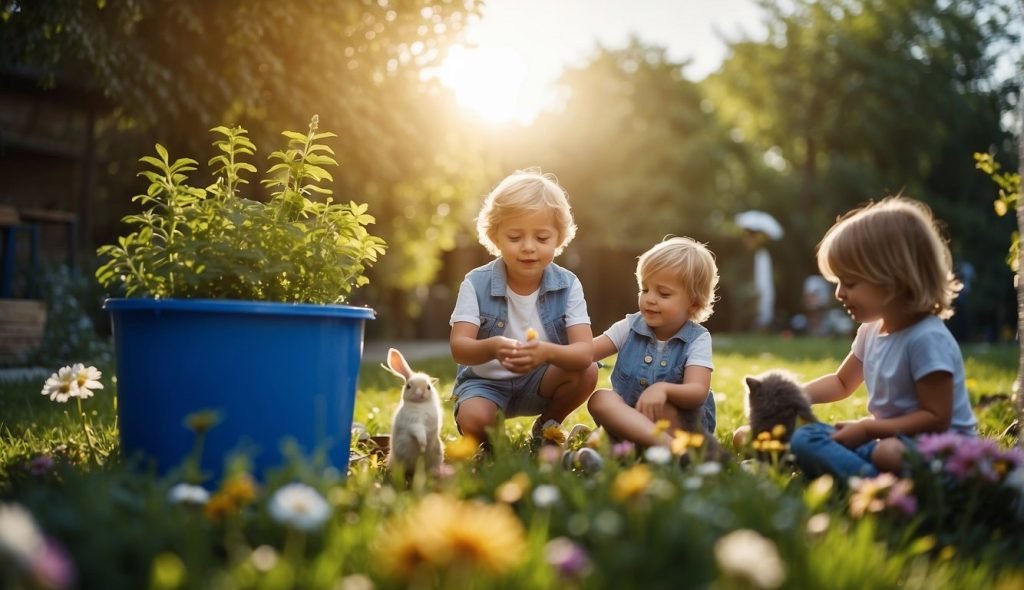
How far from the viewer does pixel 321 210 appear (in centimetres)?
283

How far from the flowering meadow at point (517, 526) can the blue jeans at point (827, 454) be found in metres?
0.06

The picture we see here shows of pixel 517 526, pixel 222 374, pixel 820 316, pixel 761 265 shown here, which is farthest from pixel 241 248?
pixel 820 316

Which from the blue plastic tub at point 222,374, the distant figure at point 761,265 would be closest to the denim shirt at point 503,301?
the blue plastic tub at point 222,374

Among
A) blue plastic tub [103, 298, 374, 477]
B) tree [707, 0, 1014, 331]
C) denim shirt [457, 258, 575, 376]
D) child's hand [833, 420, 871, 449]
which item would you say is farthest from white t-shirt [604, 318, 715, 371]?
tree [707, 0, 1014, 331]

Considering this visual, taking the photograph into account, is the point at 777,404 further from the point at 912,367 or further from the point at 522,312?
the point at 522,312

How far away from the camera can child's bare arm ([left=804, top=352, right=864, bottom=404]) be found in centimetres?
314

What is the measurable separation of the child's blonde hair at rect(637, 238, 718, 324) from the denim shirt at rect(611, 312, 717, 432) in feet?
0.39

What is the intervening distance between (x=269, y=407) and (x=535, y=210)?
1368 mm

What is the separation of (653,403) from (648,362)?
346 millimetres

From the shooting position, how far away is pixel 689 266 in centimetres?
327

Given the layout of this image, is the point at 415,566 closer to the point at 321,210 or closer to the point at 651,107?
the point at 321,210

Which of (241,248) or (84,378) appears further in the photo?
(84,378)

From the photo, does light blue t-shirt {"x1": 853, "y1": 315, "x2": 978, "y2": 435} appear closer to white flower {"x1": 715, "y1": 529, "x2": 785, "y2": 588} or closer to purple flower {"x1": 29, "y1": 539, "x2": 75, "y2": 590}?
white flower {"x1": 715, "y1": 529, "x2": 785, "y2": 588}

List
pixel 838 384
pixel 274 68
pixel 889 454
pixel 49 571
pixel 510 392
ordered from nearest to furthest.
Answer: pixel 49 571 → pixel 889 454 → pixel 838 384 → pixel 510 392 → pixel 274 68
